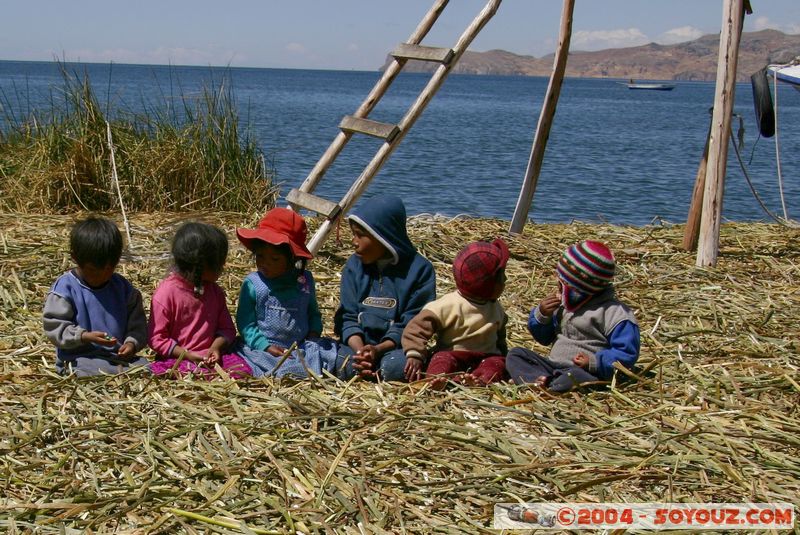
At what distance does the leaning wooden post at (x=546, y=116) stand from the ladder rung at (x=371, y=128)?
5.34 ft

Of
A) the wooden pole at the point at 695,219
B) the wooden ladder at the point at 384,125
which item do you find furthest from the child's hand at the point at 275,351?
the wooden pole at the point at 695,219

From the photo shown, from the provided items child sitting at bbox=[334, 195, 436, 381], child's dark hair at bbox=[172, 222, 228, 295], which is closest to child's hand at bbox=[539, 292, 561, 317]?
child sitting at bbox=[334, 195, 436, 381]

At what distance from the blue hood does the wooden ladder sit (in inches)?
77.2

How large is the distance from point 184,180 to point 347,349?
4.68 m

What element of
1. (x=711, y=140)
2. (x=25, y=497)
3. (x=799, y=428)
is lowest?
(x=25, y=497)

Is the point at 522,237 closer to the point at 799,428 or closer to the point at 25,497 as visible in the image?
the point at 799,428

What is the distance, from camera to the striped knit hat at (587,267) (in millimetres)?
4594

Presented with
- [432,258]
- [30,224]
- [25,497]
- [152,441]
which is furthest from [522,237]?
[25,497]

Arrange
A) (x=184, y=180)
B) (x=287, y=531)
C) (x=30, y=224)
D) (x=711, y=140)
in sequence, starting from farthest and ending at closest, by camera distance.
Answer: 1. (x=184, y=180)
2. (x=30, y=224)
3. (x=711, y=140)
4. (x=287, y=531)

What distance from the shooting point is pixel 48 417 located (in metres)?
4.14

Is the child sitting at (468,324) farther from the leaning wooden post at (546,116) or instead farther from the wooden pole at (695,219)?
the wooden pole at (695,219)

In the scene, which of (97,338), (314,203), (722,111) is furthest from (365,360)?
(722,111)

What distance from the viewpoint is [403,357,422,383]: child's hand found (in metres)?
4.77

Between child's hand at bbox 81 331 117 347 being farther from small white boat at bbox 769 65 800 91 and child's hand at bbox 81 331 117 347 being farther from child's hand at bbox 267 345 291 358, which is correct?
small white boat at bbox 769 65 800 91
